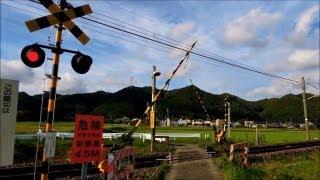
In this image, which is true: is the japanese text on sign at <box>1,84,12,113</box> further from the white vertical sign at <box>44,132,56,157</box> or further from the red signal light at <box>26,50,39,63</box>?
the white vertical sign at <box>44,132,56,157</box>

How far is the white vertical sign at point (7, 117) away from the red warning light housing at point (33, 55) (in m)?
0.76

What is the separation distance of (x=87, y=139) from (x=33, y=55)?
1.92 metres

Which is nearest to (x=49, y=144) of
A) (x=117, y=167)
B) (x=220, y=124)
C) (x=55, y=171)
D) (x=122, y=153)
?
(x=117, y=167)

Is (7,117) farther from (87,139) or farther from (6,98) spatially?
(87,139)

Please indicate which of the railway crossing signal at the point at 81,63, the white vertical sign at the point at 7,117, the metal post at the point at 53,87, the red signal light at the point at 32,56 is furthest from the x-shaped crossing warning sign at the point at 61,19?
the white vertical sign at the point at 7,117

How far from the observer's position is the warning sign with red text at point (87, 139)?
875cm

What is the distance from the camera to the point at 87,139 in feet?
29.5

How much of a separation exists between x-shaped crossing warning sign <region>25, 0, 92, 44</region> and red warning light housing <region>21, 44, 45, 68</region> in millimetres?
386

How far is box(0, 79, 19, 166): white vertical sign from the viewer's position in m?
7.63

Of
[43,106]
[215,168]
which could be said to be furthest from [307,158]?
[43,106]

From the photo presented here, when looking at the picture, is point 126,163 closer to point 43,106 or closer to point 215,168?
point 43,106

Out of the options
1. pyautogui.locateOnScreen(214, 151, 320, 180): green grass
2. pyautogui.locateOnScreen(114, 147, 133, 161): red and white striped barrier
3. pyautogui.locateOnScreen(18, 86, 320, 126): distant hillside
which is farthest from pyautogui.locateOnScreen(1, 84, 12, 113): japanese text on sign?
pyautogui.locateOnScreen(18, 86, 320, 126): distant hillside

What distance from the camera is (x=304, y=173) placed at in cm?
1809

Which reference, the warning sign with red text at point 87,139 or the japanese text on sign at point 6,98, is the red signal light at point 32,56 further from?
the warning sign with red text at point 87,139
